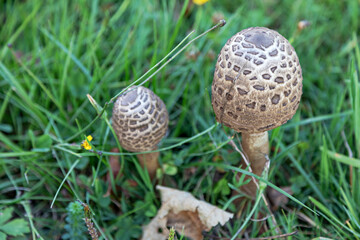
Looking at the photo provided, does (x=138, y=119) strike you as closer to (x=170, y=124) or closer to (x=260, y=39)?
(x=170, y=124)

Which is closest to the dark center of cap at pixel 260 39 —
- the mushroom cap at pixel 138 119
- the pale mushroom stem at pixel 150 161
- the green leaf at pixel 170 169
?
the mushroom cap at pixel 138 119

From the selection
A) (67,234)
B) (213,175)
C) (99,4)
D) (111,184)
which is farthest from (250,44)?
(99,4)

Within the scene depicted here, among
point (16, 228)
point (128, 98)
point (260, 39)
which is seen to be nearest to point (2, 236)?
point (16, 228)

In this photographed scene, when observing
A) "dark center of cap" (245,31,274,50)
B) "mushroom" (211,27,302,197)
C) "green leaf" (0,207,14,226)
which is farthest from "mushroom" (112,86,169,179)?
"green leaf" (0,207,14,226)

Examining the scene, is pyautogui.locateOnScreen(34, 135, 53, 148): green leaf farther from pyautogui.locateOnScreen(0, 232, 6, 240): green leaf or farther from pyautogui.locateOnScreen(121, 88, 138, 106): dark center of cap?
pyautogui.locateOnScreen(121, 88, 138, 106): dark center of cap

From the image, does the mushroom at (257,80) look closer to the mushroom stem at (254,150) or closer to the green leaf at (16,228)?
the mushroom stem at (254,150)

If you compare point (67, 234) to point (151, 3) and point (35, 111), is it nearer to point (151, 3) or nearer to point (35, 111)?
point (35, 111)
